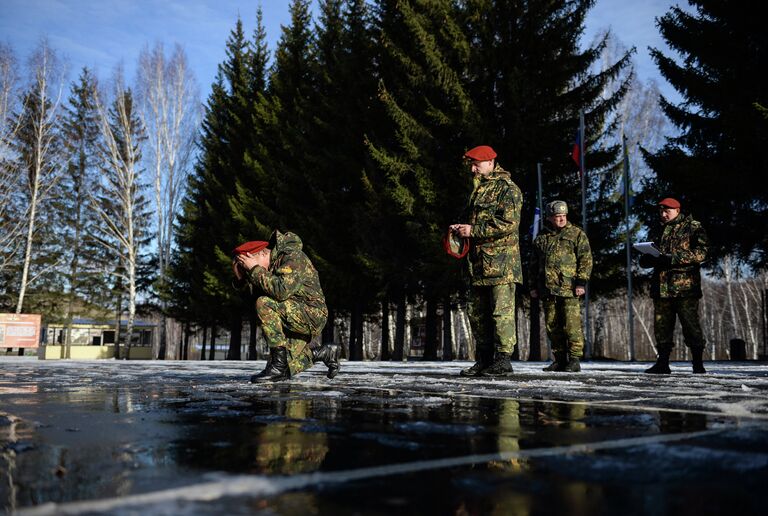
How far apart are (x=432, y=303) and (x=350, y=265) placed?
9.70ft

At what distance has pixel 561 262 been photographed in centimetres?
702

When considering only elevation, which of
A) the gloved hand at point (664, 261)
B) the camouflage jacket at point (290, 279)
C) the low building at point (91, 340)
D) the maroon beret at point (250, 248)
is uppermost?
the gloved hand at point (664, 261)

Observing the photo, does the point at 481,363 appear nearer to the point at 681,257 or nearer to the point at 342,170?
the point at 681,257

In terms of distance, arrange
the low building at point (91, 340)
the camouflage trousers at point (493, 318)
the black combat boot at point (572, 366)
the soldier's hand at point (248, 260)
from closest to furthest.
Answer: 1. the soldier's hand at point (248, 260)
2. the camouflage trousers at point (493, 318)
3. the black combat boot at point (572, 366)
4. the low building at point (91, 340)

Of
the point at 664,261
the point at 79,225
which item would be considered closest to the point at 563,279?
the point at 664,261

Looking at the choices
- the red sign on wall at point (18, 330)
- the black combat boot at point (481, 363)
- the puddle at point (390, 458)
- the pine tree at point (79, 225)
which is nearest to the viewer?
the puddle at point (390, 458)

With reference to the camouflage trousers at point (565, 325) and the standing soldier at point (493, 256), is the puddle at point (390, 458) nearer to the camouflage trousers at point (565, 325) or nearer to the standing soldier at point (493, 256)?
the standing soldier at point (493, 256)

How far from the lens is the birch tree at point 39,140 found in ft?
86.2

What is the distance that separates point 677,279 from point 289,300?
167 inches

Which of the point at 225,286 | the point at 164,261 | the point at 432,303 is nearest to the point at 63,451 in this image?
the point at 432,303

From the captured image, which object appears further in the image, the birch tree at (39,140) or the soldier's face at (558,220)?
the birch tree at (39,140)

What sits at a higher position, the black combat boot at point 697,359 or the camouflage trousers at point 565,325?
the camouflage trousers at point 565,325

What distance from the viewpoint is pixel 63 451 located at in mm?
1784

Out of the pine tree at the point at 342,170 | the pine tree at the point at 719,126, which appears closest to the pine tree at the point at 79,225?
the pine tree at the point at 342,170
